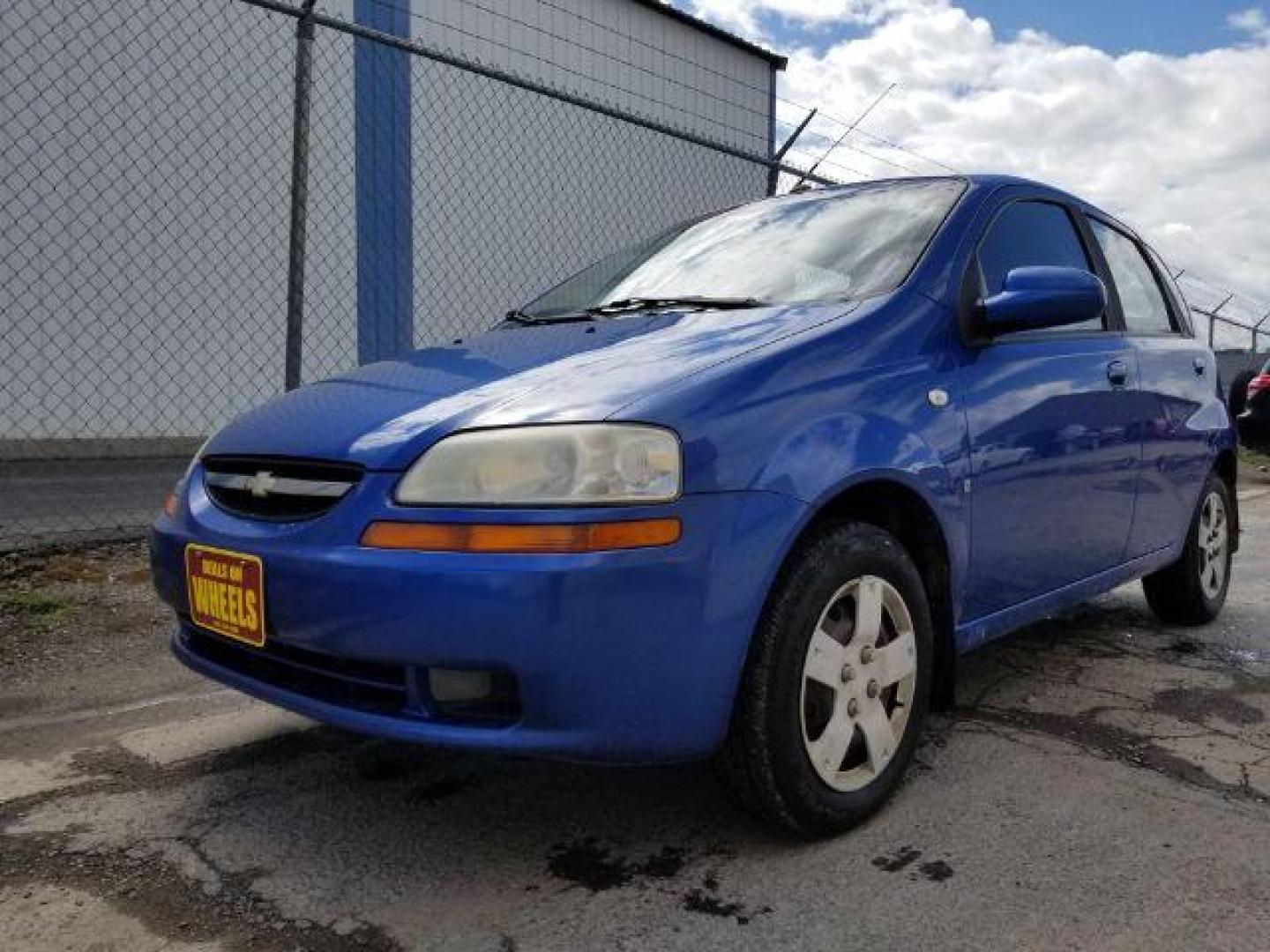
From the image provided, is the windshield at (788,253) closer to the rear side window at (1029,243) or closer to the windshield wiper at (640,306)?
the windshield wiper at (640,306)

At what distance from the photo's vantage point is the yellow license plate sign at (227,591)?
2191 mm

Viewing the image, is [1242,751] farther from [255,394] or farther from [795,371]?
[255,394]

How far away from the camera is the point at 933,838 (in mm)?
2344

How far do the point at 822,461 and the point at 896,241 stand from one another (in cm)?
93

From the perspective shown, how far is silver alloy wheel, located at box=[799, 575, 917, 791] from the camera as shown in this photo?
2.31 metres

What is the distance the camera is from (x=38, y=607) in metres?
3.98

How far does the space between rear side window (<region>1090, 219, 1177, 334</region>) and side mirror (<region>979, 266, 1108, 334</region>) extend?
0.97 metres

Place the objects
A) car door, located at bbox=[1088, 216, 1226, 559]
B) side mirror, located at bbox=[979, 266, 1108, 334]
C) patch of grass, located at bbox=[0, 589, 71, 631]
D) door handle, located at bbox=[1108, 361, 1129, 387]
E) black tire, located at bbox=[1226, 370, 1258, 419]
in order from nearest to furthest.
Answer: side mirror, located at bbox=[979, 266, 1108, 334], door handle, located at bbox=[1108, 361, 1129, 387], car door, located at bbox=[1088, 216, 1226, 559], patch of grass, located at bbox=[0, 589, 71, 631], black tire, located at bbox=[1226, 370, 1258, 419]

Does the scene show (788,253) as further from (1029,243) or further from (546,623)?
(546,623)

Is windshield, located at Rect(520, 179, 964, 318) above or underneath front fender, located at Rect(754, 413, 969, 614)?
above

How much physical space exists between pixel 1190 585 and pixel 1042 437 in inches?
64.6

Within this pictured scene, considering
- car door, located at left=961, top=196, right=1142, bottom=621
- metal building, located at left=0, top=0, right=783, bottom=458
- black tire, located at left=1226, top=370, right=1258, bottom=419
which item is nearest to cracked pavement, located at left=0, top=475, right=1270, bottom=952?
car door, located at left=961, top=196, right=1142, bottom=621

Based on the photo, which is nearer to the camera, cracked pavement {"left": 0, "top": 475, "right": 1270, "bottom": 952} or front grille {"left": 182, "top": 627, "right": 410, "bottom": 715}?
cracked pavement {"left": 0, "top": 475, "right": 1270, "bottom": 952}

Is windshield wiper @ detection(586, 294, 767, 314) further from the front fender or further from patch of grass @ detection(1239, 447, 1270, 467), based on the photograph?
patch of grass @ detection(1239, 447, 1270, 467)
